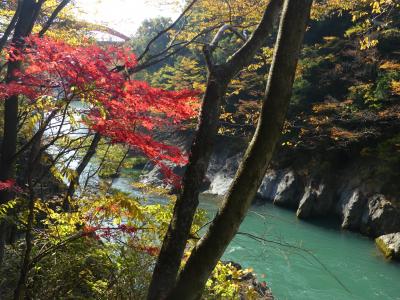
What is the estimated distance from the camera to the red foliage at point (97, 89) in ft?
10.9

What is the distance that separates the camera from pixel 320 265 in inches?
426

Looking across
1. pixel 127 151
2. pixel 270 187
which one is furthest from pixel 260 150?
pixel 270 187

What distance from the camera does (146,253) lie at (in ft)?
14.8

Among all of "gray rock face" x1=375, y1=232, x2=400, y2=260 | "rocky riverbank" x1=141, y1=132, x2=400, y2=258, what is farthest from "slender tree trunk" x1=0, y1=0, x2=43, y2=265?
"gray rock face" x1=375, y1=232, x2=400, y2=260

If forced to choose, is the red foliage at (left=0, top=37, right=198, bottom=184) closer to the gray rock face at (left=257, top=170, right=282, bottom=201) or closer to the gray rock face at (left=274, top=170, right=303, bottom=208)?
the gray rock face at (left=274, top=170, right=303, bottom=208)

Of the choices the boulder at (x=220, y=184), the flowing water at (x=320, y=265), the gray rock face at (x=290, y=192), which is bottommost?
the flowing water at (x=320, y=265)

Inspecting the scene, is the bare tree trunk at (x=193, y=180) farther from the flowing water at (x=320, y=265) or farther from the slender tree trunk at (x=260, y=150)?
the flowing water at (x=320, y=265)

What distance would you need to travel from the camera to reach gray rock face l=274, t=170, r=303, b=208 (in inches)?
662

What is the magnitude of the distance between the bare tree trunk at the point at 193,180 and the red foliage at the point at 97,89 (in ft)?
3.00

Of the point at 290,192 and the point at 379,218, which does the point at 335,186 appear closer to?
the point at 290,192

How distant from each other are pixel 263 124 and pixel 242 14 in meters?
4.59

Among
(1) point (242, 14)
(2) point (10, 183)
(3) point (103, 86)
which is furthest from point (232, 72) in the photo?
(1) point (242, 14)

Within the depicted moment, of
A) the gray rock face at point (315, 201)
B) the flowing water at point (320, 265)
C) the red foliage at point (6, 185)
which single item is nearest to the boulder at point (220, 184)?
the gray rock face at point (315, 201)

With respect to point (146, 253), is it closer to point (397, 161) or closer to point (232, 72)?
point (232, 72)
